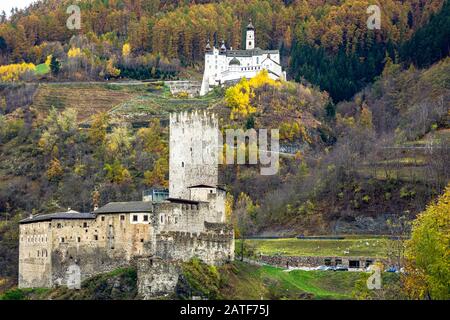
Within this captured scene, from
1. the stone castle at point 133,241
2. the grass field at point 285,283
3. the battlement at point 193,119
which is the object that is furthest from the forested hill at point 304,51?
the stone castle at point 133,241

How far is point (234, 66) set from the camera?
174750 millimetres

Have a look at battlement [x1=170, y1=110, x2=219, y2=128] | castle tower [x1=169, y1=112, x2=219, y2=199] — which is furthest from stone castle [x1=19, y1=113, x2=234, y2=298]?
battlement [x1=170, y1=110, x2=219, y2=128]

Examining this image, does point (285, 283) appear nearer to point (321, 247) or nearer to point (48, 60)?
point (321, 247)

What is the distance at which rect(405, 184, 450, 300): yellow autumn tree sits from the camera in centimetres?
7375

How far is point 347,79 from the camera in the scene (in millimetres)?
181500

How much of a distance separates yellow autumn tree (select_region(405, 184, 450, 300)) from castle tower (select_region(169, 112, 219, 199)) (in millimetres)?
22753

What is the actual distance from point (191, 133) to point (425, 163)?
2982cm

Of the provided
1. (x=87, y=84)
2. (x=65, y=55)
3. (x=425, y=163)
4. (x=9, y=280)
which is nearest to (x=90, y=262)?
(x=9, y=280)

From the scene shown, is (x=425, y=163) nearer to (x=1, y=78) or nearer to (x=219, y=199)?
(x=219, y=199)

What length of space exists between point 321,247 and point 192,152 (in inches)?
516

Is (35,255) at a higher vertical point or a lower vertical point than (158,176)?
lower

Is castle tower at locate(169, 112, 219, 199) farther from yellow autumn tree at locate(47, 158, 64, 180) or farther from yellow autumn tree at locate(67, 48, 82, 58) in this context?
yellow autumn tree at locate(67, 48, 82, 58)

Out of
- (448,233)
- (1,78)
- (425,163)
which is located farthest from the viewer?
(1,78)

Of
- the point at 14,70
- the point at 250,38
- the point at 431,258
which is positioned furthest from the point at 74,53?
the point at 431,258
